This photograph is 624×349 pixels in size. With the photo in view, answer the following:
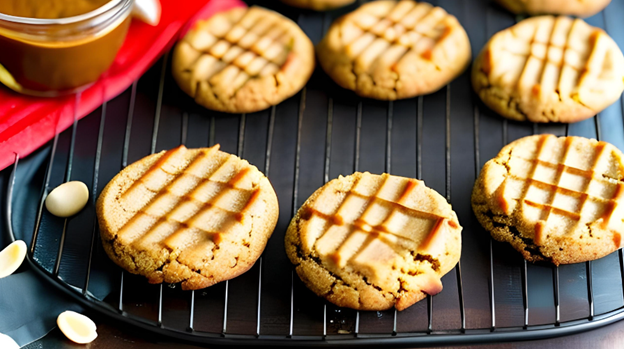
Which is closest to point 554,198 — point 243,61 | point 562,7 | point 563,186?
point 563,186

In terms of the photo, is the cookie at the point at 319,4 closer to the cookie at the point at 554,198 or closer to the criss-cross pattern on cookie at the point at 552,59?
the criss-cross pattern on cookie at the point at 552,59

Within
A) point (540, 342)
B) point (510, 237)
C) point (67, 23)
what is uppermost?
point (67, 23)

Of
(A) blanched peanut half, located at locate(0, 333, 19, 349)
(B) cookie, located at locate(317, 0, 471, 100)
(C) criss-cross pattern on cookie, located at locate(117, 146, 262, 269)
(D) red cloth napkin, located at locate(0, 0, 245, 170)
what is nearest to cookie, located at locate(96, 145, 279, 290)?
(C) criss-cross pattern on cookie, located at locate(117, 146, 262, 269)

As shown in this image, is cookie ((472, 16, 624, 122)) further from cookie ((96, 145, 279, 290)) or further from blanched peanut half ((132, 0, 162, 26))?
blanched peanut half ((132, 0, 162, 26))

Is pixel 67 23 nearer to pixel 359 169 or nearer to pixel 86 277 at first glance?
pixel 86 277

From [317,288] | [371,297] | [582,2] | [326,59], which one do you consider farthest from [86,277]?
[582,2]

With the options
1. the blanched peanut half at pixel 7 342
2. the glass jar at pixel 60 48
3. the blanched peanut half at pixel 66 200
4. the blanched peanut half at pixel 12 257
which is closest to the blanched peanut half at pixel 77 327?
the blanched peanut half at pixel 7 342
